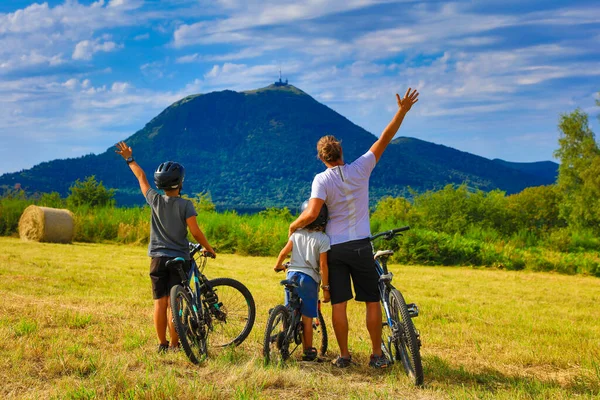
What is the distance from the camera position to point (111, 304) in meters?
9.50

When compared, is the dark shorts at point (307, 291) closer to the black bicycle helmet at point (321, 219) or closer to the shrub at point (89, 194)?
the black bicycle helmet at point (321, 219)

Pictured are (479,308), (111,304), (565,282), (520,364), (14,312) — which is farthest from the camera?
(565,282)

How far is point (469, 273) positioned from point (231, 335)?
10231 millimetres

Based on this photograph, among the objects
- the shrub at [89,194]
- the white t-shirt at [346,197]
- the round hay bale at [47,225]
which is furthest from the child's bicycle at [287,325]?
the shrub at [89,194]

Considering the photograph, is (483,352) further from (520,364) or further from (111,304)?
(111,304)

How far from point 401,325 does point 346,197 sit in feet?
4.20

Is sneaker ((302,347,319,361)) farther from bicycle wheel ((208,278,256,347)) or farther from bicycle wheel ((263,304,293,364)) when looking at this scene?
bicycle wheel ((208,278,256,347))

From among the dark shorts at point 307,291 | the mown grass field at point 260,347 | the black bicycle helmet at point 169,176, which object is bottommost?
the mown grass field at point 260,347

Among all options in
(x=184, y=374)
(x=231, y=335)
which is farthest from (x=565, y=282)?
(x=184, y=374)

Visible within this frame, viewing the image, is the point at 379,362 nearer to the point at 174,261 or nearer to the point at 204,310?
the point at 204,310

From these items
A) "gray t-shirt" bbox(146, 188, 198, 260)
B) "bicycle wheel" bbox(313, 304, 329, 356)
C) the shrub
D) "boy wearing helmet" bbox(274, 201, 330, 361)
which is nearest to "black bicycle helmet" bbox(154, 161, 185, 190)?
"gray t-shirt" bbox(146, 188, 198, 260)

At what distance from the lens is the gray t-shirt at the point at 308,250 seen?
6.07 m

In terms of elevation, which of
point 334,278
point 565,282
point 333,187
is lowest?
point 565,282

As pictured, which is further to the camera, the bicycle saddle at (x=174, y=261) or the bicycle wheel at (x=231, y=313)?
the bicycle wheel at (x=231, y=313)
